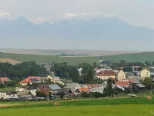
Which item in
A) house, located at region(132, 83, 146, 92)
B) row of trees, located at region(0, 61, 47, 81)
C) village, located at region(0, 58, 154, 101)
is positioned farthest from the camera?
row of trees, located at region(0, 61, 47, 81)

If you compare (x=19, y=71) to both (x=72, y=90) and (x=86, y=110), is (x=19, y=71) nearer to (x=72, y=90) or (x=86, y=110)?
(x=72, y=90)

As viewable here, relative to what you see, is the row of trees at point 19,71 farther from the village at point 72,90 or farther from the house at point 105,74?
the house at point 105,74

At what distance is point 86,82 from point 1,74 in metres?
21.3

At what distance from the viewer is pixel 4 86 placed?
63406 mm

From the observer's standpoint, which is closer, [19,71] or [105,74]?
[105,74]

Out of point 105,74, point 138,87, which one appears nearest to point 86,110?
point 138,87

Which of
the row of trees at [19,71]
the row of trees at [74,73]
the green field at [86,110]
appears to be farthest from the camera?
the row of trees at [19,71]

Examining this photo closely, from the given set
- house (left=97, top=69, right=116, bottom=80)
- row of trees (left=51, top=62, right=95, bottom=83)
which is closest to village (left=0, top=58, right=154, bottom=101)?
row of trees (left=51, top=62, right=95, bottom=83)

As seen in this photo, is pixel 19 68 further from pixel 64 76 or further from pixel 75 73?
pixel 75 73

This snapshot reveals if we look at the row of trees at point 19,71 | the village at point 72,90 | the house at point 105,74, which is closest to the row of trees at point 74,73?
the house at point 105,74

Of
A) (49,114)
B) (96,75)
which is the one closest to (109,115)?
(49,114)

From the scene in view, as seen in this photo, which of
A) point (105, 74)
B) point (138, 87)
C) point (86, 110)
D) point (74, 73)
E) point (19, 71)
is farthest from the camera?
point (19, 71)

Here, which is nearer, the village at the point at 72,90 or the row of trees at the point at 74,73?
the village at the point at 72,90

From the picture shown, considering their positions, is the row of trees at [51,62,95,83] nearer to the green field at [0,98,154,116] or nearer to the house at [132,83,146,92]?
the house at [132,83,146,92]
